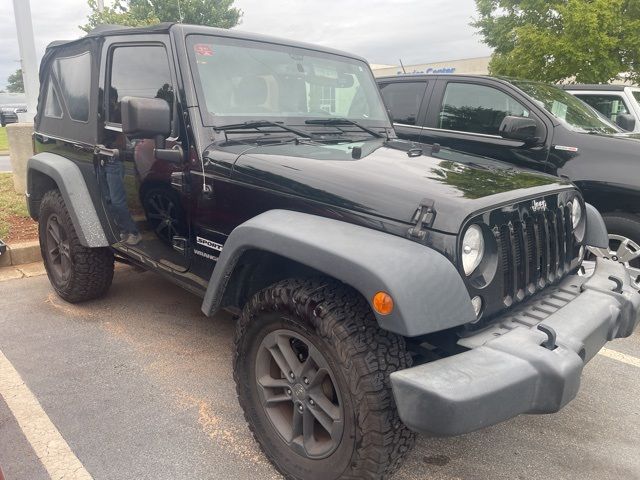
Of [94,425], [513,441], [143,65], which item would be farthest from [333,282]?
[143,65]

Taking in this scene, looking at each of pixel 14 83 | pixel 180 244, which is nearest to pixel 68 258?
pixel 180 244

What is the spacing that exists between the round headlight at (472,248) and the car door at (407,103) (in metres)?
3.28

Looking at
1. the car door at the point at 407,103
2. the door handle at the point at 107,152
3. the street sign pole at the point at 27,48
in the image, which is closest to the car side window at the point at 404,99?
the car door at the point at 407,103

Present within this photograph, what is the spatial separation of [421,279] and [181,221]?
5.31ft

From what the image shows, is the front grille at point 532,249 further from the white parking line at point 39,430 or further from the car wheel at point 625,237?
the white parking line at point 39,430

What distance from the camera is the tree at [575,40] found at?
9.71 m

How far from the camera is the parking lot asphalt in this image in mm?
2391

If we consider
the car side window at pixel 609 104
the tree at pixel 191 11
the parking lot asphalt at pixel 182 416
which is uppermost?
the tree at pixel 191 11

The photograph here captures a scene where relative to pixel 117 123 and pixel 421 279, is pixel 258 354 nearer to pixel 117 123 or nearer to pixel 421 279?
pixel 421 279

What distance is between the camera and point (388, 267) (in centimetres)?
179

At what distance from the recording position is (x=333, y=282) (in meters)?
2.09

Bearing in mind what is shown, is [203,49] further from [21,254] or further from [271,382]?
[21,254]

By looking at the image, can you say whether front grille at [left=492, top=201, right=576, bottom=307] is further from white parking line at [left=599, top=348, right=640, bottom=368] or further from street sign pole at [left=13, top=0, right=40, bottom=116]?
street sign pole at [left=13, top=0, right=40, bottom=116]

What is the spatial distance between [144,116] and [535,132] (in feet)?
10.7
